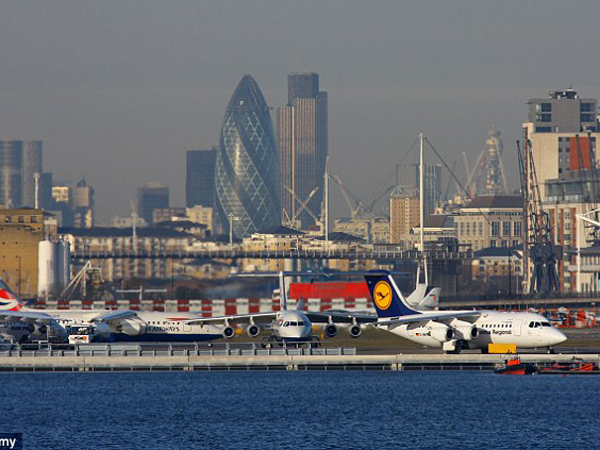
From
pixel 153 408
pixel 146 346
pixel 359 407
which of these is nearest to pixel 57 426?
pixel 153 408

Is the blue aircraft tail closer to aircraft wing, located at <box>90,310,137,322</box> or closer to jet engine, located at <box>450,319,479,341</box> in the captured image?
jet engine, located at <box>450,319,479,341</box>

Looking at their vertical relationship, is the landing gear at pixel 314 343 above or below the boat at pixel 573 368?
above

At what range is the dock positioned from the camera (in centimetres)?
11075

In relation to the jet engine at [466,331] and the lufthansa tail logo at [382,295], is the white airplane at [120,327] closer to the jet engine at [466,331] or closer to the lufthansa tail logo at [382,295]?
the lufthansa tail logo at [382,295]

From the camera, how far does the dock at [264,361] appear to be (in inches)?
4360

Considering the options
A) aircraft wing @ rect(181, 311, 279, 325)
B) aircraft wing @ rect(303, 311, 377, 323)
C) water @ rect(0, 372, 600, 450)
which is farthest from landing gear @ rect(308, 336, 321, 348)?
water @ rect(0, 372, 600, 450)

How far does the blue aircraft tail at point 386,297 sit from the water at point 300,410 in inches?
334

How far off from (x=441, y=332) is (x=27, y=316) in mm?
39695

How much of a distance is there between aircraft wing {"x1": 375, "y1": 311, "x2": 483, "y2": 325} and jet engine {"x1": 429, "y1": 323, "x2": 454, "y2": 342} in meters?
0.53

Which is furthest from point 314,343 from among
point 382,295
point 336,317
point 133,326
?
point 133,326

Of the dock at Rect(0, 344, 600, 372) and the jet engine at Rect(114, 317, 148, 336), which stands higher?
the jet engine at Rect(114, 317, 148, 336)

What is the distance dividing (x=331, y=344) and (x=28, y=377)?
107ft

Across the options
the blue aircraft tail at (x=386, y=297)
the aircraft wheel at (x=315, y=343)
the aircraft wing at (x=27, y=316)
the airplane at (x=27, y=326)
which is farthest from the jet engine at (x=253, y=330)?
the aircraft wing at (x=27, y=316)

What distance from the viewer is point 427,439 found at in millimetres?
81062
